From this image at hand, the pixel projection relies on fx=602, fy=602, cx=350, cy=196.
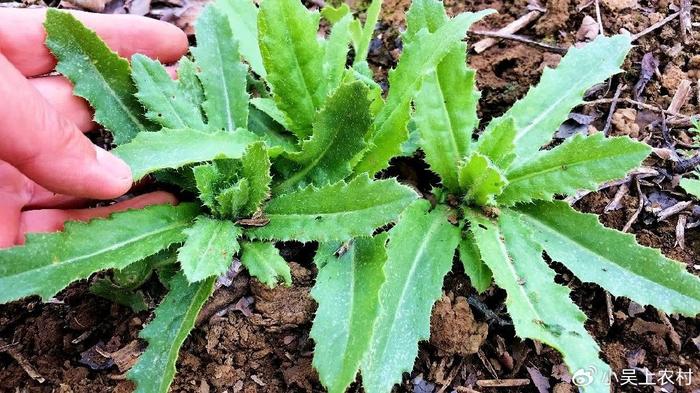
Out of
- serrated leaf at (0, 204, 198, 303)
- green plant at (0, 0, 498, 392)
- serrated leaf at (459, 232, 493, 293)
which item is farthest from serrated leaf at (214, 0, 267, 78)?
serrated leaf at (459, 232, 493, 293)

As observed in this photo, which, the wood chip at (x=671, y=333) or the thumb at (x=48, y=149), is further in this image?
the wood chip at (x=671, y=333)

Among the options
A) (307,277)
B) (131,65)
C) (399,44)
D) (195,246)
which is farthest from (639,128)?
(131,65)

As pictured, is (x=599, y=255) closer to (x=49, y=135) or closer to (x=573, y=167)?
(x=573, y=167)

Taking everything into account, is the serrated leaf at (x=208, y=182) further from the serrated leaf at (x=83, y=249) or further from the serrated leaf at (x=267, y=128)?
the serrated leaf at (x=267, y=128)

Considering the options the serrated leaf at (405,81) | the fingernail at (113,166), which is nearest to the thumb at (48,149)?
the fingernail at (113,166)

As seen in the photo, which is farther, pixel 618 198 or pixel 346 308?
pixel 618 198

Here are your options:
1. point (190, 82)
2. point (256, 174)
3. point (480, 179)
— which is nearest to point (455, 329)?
point (480, 179)

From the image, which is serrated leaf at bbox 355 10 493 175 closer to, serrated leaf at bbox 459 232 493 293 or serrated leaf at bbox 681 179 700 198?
serrated leaf at bbox 459 232 493 293
